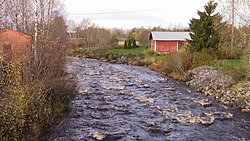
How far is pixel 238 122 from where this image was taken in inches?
470

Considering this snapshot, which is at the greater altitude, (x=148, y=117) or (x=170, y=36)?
(x=170, y=36)

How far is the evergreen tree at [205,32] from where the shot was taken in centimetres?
2708

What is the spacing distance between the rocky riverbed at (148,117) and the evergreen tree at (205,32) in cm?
937

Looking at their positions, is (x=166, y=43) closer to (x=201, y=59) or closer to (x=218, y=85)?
(x=201, y=59)

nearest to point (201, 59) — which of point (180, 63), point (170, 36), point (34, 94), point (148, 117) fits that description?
point (180, 63)

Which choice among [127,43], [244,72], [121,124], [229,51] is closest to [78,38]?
[127,43]

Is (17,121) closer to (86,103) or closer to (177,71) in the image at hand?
(86,103)

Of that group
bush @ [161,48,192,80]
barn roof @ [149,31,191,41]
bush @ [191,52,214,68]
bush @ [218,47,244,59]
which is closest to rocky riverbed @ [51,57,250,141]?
bush @ [161,48,192,80]

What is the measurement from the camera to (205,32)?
2736 cm

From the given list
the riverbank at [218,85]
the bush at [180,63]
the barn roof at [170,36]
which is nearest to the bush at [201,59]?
the bush at [180,63]

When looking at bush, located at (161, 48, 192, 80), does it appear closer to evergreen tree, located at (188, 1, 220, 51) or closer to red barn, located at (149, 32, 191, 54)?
evergreen tree, located at (188, 1, 220, 51)

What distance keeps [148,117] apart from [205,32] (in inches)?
678

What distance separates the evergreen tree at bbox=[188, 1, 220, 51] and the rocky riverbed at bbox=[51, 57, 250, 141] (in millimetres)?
9373

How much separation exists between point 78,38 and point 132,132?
47.6 metres
